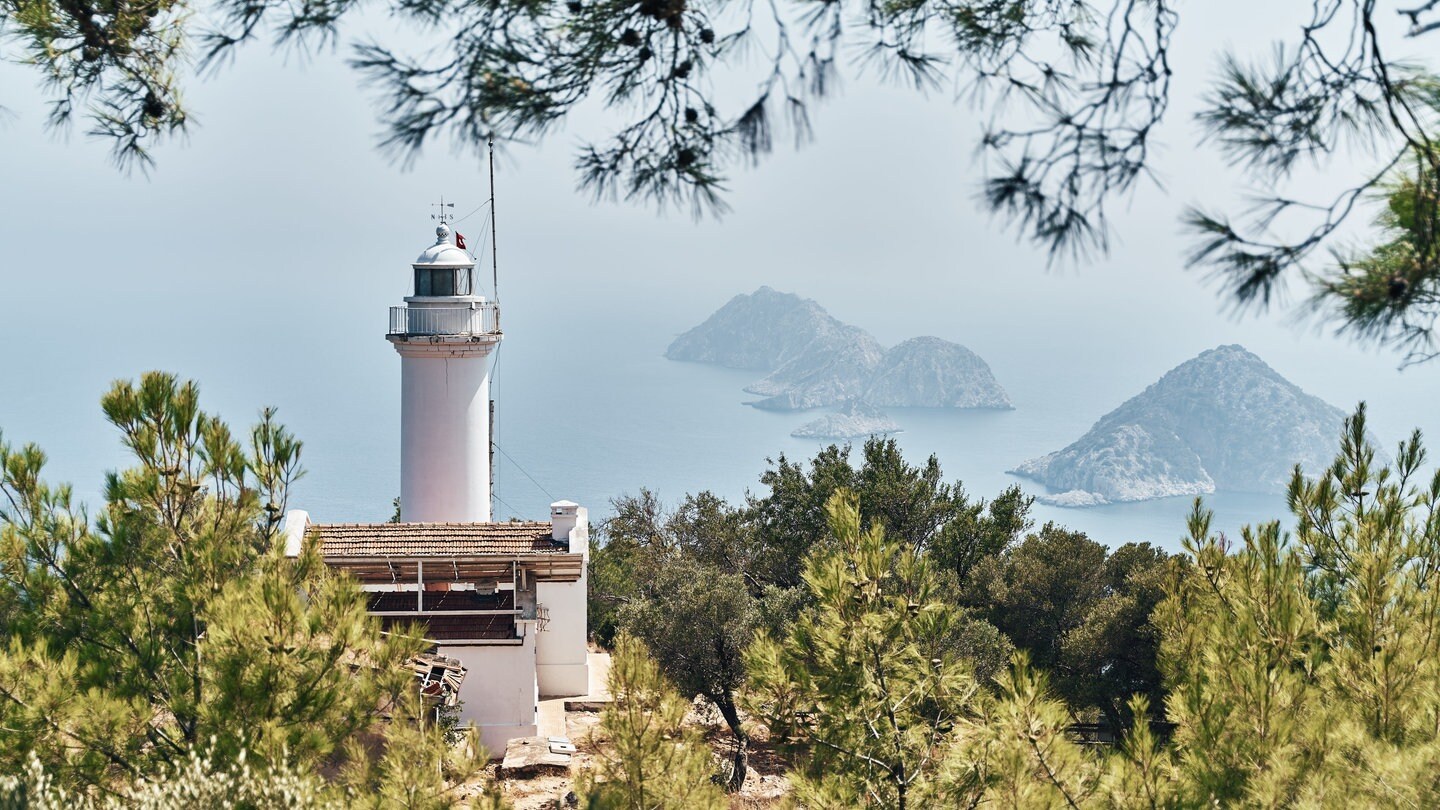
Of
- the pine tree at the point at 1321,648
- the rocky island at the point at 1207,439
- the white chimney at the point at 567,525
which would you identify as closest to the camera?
the pine tree at the point at 1321,648

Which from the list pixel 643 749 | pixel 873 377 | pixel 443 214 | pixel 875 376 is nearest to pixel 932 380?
pixel 875 376

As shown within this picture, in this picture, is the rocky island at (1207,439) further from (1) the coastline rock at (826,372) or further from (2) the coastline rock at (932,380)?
(1) the coastline rock at (826,372)

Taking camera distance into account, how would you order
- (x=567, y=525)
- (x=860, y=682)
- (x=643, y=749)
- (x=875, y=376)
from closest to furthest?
(x=643, y=749), (x=860, y=682), (x=567, y=525), (x=875, y=376)

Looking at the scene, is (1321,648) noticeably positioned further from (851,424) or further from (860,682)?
(851,424)

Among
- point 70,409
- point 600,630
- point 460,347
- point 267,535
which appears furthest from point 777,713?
point 70,409

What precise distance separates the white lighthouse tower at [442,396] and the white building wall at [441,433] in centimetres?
2

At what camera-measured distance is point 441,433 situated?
1955 centimetres

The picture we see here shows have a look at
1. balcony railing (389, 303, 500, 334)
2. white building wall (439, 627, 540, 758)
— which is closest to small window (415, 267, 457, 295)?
balcony railing (389, 303, 500, 334)

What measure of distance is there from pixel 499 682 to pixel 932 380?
166m

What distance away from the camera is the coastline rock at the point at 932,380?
174m

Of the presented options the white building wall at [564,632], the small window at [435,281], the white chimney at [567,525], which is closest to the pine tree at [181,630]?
the white chimney at [567,525]

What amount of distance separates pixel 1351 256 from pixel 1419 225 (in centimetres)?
19

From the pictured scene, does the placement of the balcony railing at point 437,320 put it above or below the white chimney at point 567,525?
above

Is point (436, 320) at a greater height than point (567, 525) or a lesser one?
greater
